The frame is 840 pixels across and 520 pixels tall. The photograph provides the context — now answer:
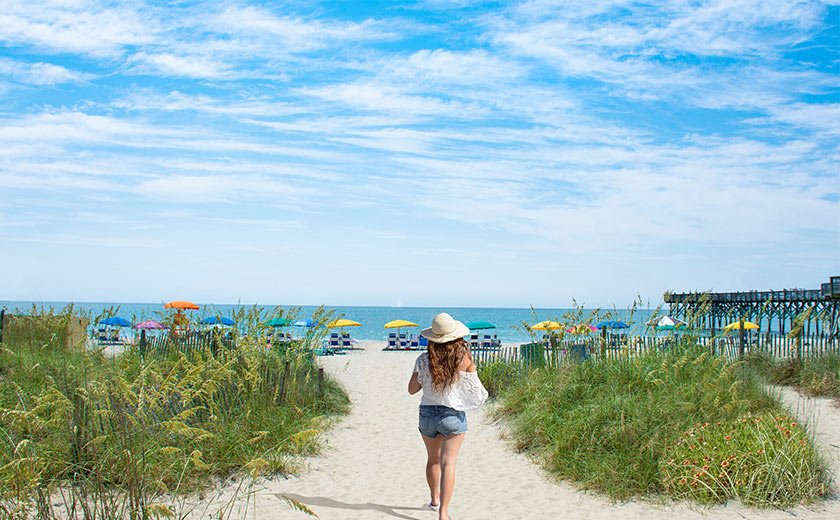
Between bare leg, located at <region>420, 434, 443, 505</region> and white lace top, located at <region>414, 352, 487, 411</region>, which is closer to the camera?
white lace top, located at <region>414, 352, 487, 411</region>

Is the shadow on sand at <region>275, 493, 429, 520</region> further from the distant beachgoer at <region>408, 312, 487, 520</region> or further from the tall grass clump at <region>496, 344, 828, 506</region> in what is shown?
the tall grass clump at <region>496, 344, 828, 506</region>

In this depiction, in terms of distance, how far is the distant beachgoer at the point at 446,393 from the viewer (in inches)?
195

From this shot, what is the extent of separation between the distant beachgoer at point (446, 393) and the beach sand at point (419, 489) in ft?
2.23

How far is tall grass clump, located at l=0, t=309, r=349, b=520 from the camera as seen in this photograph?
158 inches

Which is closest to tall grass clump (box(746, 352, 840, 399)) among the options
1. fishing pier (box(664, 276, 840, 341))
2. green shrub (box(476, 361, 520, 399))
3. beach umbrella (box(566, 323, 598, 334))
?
beach umbrella (box(566, 323, 598, 334))

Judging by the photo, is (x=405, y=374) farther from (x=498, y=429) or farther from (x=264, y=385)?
(x=264, y=385)

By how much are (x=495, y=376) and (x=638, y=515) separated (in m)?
5.33

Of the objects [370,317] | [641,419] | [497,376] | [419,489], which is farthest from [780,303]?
[370,317]

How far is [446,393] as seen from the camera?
16.3ft

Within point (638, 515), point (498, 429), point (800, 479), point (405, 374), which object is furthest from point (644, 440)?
point (405, 374)

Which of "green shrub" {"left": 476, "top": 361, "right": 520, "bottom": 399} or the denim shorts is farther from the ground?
the denim shorts

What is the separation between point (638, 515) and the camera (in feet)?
17.7

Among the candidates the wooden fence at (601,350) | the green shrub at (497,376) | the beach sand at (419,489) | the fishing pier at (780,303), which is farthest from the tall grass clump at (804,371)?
the fishing pier at (780,303)

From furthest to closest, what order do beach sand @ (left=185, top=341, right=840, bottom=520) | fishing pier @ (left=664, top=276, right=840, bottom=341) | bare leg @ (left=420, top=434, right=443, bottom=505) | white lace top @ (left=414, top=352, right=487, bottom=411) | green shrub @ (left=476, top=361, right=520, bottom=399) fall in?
fishing pier @ (left=664, top=276, right=840, bottom=341) < green shrub @ (left=476, top=361, right=520, bottom=399) < beach sand @ (left=185, top=341, right=840, bottom=520) < bare leg @ (left=420, top=434, right=443, bottom=505) < white lace top @ (left=414, top=352, right=487, bottom=411)
